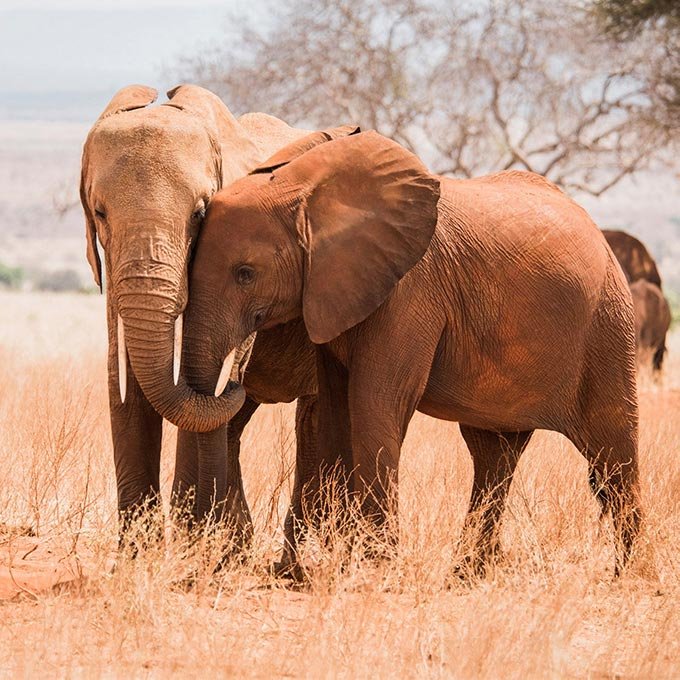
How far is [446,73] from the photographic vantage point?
93.1ft

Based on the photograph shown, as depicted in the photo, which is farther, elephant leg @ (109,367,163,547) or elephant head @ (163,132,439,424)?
elephant leg @ (109,367,163,547)

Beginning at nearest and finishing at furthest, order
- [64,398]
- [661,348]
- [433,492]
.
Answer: [433,492]
[64,398]
[661,348]

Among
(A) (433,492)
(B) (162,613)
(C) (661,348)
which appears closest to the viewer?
(B) (162,613)

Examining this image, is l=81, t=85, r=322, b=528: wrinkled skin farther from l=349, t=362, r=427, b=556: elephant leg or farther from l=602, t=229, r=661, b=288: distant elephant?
l=602, t=229, r=661, b=288: distant elephant

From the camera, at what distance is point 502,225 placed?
276 inches

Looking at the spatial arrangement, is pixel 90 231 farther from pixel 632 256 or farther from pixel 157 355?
pixel 632 256

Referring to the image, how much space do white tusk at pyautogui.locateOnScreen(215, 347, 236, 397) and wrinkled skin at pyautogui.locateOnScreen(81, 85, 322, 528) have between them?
0.05 meters

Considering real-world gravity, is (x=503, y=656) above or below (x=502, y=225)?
below

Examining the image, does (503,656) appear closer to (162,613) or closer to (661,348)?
(162,613)

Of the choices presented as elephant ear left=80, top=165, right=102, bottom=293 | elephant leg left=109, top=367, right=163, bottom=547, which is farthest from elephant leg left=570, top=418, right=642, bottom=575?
elephant ear left=80, top=165, right=102, bottom=293

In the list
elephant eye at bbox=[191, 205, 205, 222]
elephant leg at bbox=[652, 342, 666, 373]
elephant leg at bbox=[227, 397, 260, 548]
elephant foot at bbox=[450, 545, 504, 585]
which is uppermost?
elephant eye at bbox=[191, 205, 205, 222]

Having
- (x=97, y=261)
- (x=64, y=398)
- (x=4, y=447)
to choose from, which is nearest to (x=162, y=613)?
(x=97, y=261)

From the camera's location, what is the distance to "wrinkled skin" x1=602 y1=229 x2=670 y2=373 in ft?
60.0

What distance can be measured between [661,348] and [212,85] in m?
13.3
